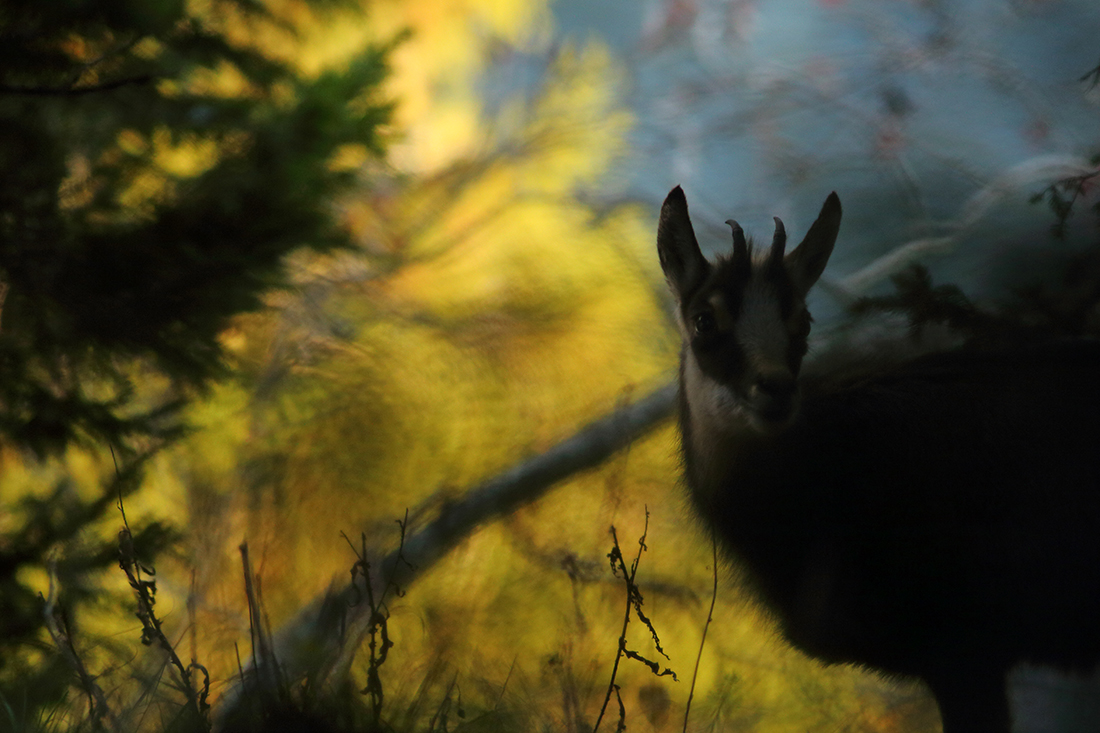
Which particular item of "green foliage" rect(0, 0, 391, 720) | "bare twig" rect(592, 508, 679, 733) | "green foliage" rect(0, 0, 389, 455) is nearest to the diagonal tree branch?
"bare twig" rect(592, 508, 679, 733)

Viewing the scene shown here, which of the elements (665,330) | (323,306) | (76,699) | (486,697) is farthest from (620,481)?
(76,699)

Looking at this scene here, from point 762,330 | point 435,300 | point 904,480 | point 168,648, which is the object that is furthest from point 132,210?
point 904,480

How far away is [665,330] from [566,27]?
0.50 metres

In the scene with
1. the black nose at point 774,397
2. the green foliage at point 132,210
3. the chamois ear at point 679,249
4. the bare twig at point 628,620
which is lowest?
the bare twig at point 628,620

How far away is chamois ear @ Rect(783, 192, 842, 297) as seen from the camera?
0.91 m

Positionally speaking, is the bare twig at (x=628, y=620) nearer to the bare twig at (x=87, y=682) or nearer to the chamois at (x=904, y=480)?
the chamois at (x=904, y=480)

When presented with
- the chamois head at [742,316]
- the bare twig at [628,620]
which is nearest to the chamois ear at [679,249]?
the chamois head at [742,316]

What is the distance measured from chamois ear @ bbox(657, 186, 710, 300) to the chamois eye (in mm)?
39

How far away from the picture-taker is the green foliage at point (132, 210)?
4.39ft

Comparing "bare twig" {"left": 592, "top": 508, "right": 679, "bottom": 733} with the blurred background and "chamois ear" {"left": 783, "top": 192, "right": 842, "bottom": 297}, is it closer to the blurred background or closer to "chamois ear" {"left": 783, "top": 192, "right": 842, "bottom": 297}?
the blurred background

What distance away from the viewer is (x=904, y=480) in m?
0.90

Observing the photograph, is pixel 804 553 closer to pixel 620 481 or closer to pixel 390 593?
pixel 620 481

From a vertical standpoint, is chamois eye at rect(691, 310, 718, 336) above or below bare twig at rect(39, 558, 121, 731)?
above

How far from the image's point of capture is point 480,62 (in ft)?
4.30
